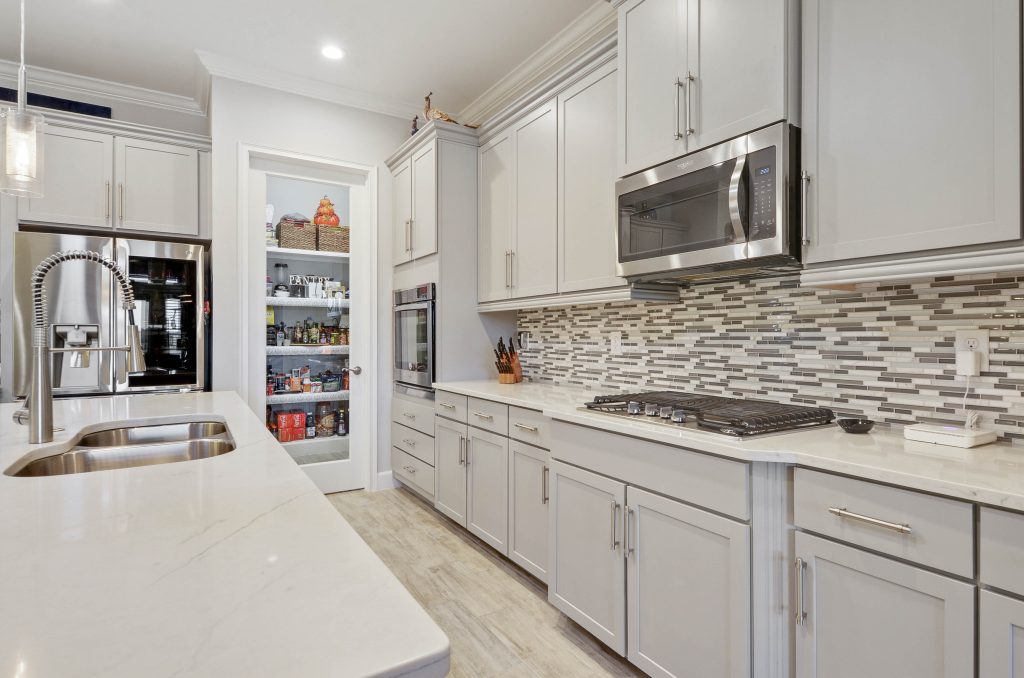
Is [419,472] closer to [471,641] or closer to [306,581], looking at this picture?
[471,641]

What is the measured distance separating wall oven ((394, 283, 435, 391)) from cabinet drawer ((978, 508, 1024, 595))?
270 cm

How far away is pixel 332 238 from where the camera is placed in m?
3.92

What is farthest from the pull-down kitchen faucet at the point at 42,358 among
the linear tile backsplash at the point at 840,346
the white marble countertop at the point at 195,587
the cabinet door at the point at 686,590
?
the linear tile backsplash at the point at 840,346

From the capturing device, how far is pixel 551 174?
2770 millimetres

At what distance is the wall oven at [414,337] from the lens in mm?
3383

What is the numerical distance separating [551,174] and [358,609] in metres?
2.50

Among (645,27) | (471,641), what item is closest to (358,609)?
(471,641)

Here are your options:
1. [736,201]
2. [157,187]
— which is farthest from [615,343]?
[157,187]

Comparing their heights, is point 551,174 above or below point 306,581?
above

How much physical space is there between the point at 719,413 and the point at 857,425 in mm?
378

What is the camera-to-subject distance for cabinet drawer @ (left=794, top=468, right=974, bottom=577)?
1.08m

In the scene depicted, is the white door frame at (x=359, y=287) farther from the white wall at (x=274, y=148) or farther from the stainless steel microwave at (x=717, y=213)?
the stainless steel microwave at (x=717, y=213)

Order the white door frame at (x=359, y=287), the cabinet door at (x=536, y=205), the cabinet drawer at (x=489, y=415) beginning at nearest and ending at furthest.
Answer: the cabinet drawer at (x=489, y=415) < the cabinet door at (x=536, y=205) < the white door frame at (x=359, y=287)

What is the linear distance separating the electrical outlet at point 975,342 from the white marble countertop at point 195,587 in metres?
1.69
